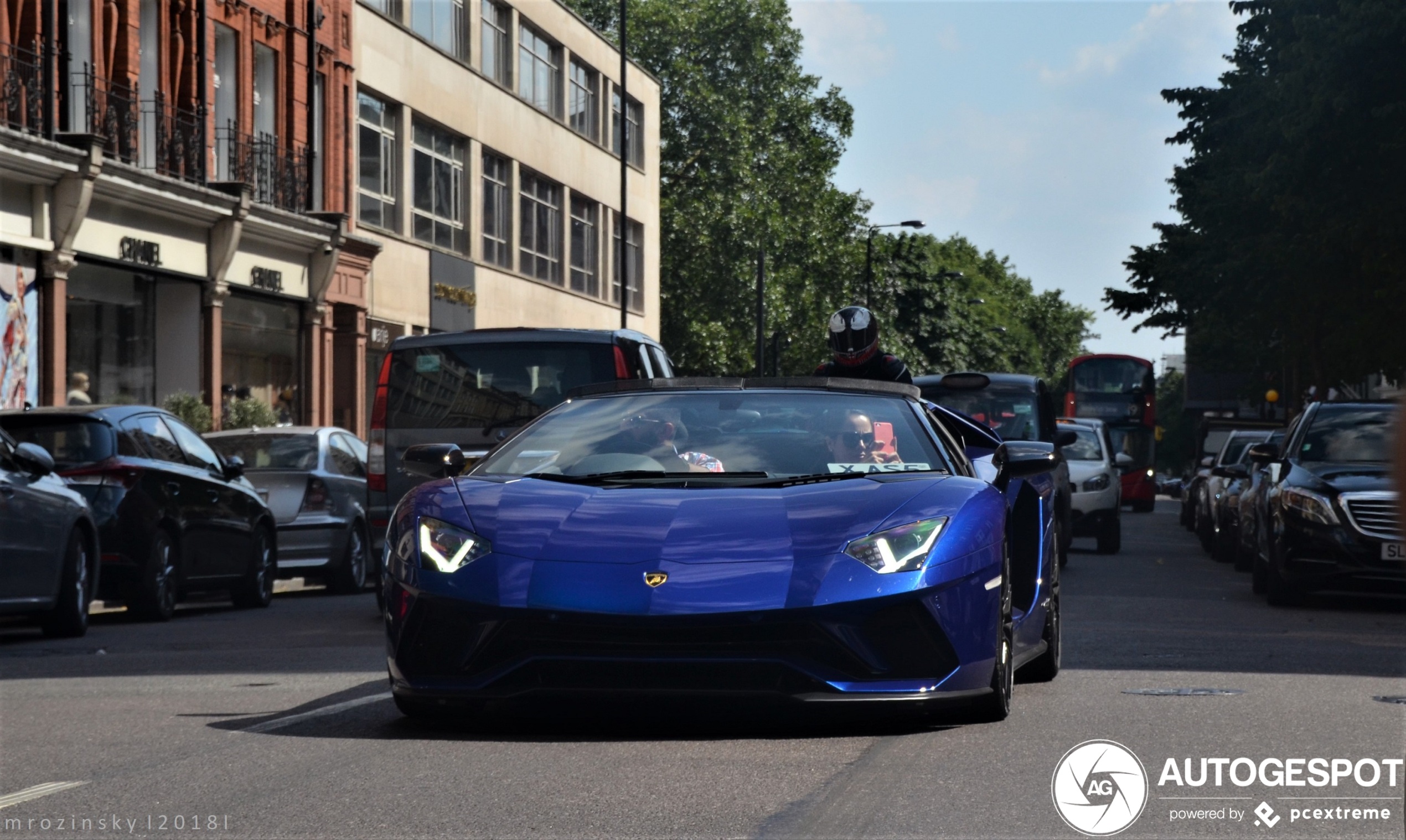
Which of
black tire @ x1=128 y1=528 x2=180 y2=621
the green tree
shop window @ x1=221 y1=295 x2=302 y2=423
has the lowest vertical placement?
black tire @ x1=128 y1=528 x2=180 y2=621

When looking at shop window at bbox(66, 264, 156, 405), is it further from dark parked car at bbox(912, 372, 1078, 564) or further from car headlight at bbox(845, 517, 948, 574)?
car headlight at bbox(845, 517, 948, 574)

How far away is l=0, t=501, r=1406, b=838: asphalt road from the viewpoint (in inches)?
226

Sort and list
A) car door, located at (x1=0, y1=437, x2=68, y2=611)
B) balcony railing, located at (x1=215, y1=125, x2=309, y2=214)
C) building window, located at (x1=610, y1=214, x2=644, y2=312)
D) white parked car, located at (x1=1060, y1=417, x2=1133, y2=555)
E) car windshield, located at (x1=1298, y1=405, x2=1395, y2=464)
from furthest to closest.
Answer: building window, located at (x1=610, y1=214, x2=644, y2=312) → balcony railing, located at (x1=215, y1=125, x2=309, y2=214) → white parked car, located at (x1=1060, y1=417, x2=1133, y2=555) → car windshield, located at (x1=1298, y1=405, x2=1395, y2=464) → car door, located at (x1=0, y1=437, x2=68, y2=611)

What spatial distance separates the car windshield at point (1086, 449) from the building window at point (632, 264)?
33.8 m

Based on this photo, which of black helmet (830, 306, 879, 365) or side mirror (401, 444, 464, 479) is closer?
side mirror (401, 444, 464, 479)

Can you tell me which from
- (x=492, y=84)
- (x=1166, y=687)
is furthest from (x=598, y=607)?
(x=492, y=84)

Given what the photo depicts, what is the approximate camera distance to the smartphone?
7.96 metres

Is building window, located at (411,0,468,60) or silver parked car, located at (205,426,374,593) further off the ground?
building window, located at (411,0,468,60)

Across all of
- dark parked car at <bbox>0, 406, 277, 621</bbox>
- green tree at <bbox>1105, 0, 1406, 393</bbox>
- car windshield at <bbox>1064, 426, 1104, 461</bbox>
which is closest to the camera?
dark parked car at <bbox>0, 406, 277, 621</bbox>

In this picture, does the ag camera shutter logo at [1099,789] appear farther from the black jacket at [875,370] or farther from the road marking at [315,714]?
the black jacket at [875,370]

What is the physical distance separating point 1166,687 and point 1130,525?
112ft

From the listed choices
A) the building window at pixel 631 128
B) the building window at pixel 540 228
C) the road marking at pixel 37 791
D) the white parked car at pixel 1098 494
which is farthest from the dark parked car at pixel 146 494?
the building window at pixel 631 128

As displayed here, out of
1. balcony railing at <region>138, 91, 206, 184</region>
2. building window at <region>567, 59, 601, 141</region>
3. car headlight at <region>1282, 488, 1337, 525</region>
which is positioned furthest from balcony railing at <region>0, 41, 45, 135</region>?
building window at <region>567, 59, 601, 141</region>

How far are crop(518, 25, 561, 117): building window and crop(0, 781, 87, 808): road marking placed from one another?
4603 centimetres
